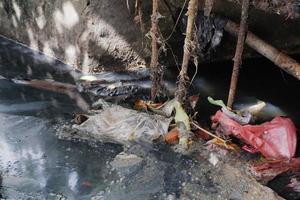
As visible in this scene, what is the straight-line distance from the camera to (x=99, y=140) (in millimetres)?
5223

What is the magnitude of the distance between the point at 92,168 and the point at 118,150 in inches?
18.8

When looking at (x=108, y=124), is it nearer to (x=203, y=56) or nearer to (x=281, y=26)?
(x=203, y=56)

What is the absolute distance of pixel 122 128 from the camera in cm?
531

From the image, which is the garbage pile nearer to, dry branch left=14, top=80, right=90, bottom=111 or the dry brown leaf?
the dry brown leaf

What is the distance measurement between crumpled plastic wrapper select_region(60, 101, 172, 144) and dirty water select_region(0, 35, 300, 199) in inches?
6.8

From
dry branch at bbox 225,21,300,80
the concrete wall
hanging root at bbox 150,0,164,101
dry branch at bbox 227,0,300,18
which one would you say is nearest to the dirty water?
the concrete wall

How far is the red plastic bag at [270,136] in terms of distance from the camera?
4754 mm

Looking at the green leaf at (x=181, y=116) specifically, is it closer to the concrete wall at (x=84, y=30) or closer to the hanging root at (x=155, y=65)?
the hanging root at (x=155, y=65)

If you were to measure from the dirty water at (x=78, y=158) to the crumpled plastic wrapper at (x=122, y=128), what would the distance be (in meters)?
0.17

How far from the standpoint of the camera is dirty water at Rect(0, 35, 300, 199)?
4305 mm

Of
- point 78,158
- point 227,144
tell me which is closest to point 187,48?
point 227,144

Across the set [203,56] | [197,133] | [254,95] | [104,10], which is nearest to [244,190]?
[197,133]

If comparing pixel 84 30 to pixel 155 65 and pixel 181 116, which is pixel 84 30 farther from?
pixel 181 116

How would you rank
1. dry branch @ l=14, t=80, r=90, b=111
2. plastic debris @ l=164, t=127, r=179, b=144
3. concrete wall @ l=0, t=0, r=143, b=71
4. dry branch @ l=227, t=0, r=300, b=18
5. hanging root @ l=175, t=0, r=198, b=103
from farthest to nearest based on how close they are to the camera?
concrete wall @ l=0, t=0, r=143, b=71, dry branch @ l=14, t=80, r=90, b=111, plastic debris @ l=164, t=127, r=179, b=144, hanging root @ l=175, t=0, r=198, b=103, dry branch @ l=227, t=0, r=300, b=18
